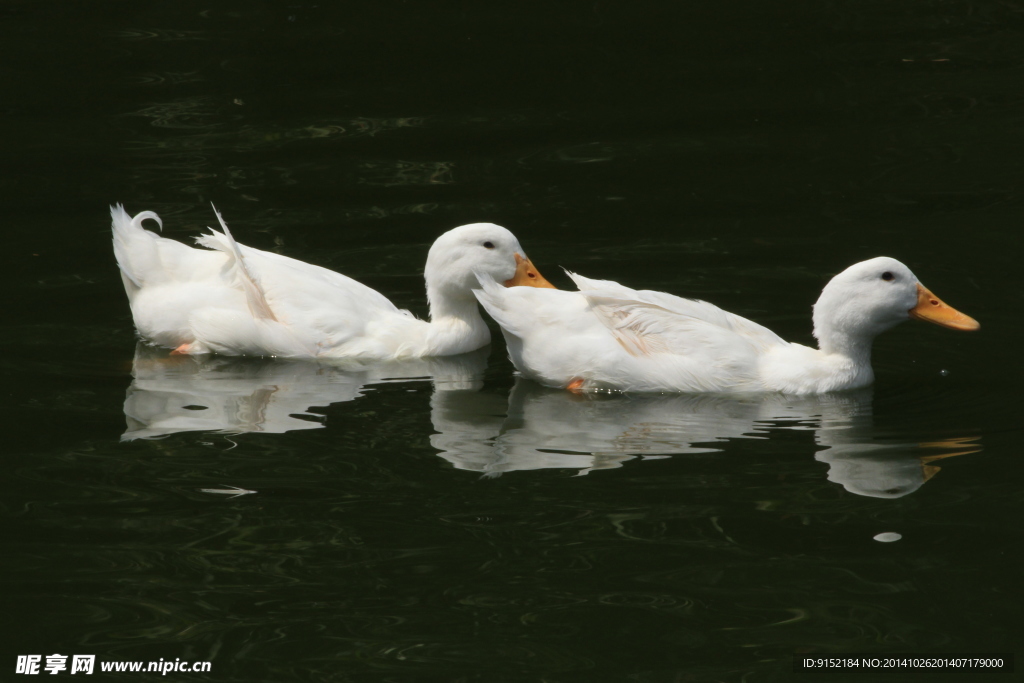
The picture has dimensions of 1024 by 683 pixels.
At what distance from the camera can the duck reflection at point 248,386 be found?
291 inches

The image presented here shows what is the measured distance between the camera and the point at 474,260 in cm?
861

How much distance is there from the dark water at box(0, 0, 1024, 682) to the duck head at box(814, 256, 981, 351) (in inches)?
15.0

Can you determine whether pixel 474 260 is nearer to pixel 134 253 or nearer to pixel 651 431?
pixel 651 431

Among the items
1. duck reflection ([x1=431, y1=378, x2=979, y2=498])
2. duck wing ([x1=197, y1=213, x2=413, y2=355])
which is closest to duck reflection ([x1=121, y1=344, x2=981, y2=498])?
duck reflection ([x1=431, y1=378, x2=979, y2=498])

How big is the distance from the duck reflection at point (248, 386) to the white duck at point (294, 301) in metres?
0.10

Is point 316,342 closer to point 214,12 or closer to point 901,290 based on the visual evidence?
point 901,290

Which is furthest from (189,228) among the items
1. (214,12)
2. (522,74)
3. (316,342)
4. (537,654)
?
(537,654)

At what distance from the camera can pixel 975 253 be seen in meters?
10.2

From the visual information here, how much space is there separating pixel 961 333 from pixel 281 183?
6.06m

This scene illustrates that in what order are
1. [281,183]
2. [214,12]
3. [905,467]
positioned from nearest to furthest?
1. [905,467]
2. [281,183]
3. [214,12]

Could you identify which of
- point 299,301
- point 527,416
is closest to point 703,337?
point 527,416

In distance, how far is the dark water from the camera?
5262 mm

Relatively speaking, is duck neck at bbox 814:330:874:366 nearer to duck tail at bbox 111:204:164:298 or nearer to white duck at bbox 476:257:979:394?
white duck at bbox 476:257:979:394

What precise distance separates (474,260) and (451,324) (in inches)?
18.7
